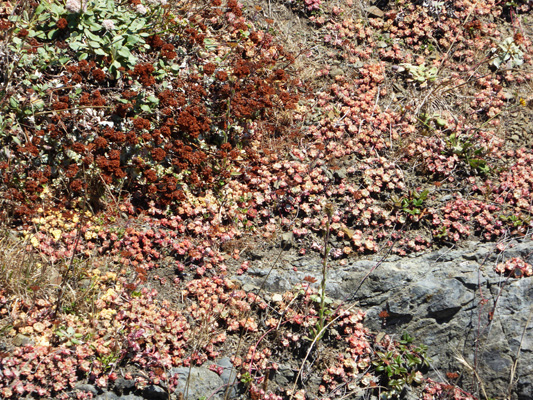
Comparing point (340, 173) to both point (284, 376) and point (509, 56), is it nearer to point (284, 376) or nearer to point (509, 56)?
A: point (284, 376)

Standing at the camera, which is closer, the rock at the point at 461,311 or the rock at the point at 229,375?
the rock at the point at 229,375

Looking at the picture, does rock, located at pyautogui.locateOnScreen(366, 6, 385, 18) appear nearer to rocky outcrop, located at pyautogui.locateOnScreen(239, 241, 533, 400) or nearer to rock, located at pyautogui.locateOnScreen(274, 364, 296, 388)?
rocky outcrop, located at pyautogui.locateOnScreen(239, 241, 533, 400)

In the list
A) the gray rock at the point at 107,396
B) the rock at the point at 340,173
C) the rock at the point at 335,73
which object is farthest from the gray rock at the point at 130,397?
the rock at the point at 335,73

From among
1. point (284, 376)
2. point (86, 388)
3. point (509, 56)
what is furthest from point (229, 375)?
point (509, 56)

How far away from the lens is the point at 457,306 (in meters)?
4.69

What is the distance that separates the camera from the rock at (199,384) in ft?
13.7

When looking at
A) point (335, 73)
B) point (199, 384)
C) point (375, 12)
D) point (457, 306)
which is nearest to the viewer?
point (199, 384)

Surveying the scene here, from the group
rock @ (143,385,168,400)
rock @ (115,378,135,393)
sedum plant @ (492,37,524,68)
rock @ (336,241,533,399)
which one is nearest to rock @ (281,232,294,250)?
rock @ (336,241,533,399)

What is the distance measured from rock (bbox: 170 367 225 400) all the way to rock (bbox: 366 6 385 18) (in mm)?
5569

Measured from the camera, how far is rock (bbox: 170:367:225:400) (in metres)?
4.18

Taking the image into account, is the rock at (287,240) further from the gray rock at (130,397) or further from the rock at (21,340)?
the rock at (21,340)

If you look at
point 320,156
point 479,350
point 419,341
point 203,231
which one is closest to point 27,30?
point 203,231

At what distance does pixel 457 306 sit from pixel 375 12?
4636 millimetres

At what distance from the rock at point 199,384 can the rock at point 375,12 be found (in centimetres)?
557
